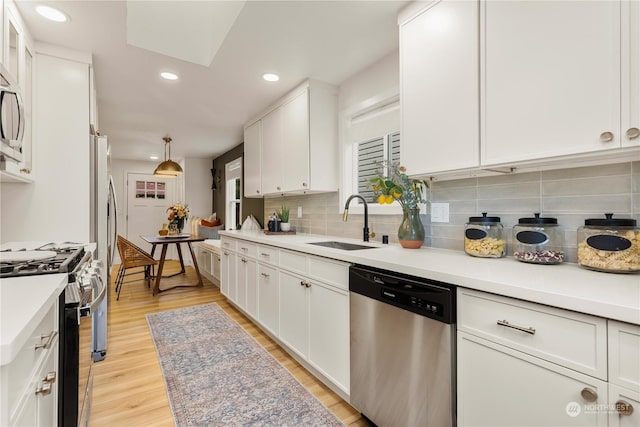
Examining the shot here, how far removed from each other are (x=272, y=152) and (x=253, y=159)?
1.74 ft

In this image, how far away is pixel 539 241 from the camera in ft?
4.42

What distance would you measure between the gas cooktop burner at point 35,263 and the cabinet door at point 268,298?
4.26ft

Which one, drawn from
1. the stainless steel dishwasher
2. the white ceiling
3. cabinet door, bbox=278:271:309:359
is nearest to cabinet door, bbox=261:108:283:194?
the white ceiling

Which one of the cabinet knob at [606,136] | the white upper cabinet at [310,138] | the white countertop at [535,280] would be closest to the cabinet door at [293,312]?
the white countertop at [535,280]

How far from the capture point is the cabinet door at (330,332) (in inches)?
68.6

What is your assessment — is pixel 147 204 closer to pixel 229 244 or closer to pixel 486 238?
pixel 229 244

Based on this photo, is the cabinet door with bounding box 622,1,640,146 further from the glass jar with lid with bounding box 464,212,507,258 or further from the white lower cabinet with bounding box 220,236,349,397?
the white lower cabinet with bounding box 220,236,349,397

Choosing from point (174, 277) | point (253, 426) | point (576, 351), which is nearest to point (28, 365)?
point (253, 426)

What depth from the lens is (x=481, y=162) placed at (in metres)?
1.43

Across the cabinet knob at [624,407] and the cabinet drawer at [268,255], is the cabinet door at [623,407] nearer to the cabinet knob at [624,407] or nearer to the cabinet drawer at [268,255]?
the cabinet knob at [624,407]

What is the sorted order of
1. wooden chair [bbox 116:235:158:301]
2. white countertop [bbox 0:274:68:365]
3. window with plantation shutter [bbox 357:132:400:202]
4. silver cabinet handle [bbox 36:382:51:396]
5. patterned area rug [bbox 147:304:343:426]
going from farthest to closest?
wooden chair [bbox 116:235:158:301] → window with plantation shutter [bbox 357:132:400:202] → patterned area rug [bbox 147:304:343:426] → silver cabinet handle [bbox 36:382:51:396] → white countertop [bbox 0:274:68:365]

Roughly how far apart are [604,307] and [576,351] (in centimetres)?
16

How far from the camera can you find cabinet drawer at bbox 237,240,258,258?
9.43 feet

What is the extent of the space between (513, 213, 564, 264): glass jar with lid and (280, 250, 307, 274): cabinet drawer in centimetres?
125
